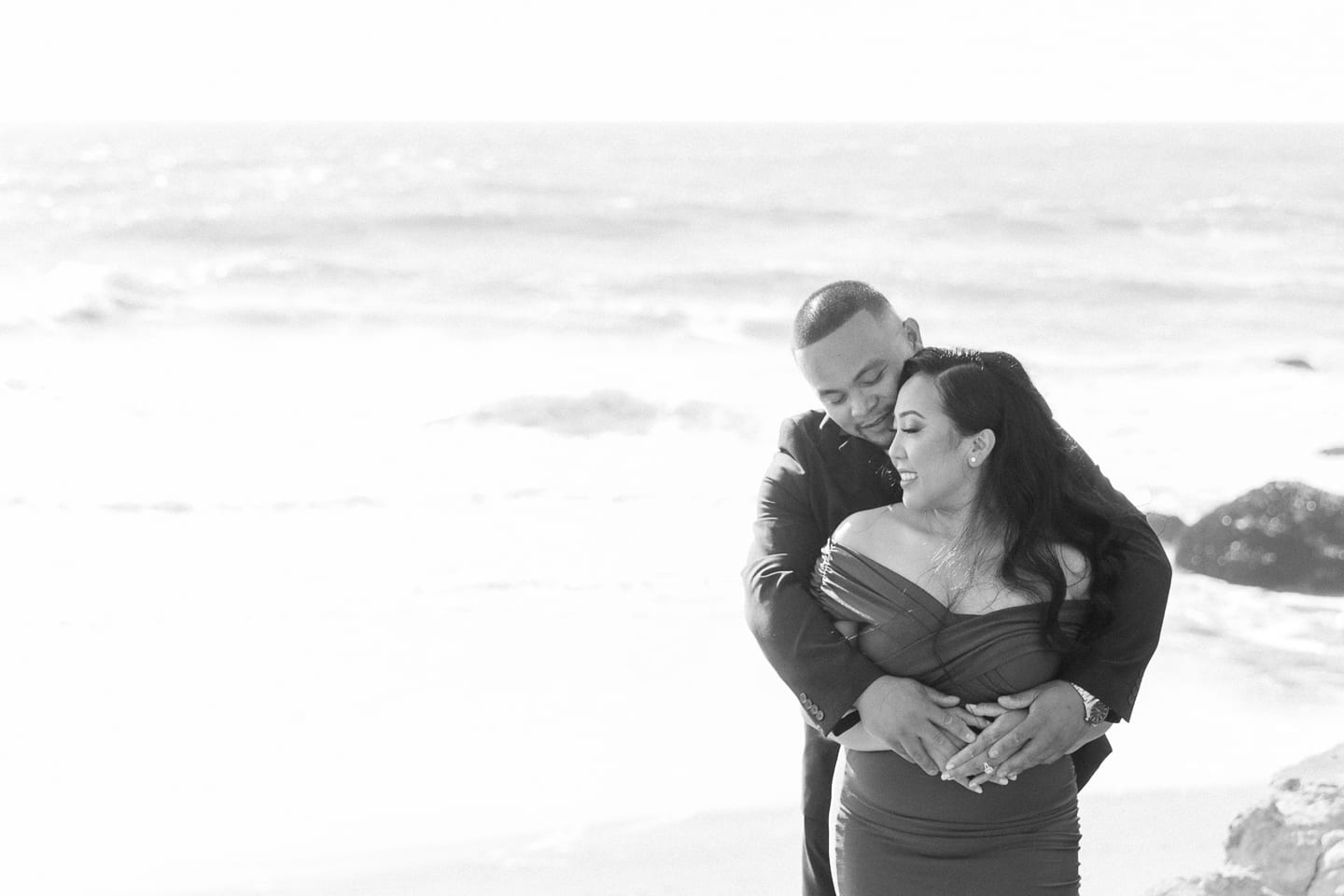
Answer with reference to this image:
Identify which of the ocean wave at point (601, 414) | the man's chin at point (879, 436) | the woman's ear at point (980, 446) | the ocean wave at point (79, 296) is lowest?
the woman's ear at point (980, 446)

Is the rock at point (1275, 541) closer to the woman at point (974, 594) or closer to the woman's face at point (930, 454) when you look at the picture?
the woman at point (974, 594)

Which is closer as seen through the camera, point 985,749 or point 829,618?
point 985,749

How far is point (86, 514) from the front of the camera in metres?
8.89

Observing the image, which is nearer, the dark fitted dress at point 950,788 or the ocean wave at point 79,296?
the dark fitted dress at point 950,788

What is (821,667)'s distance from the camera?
7.47 feet

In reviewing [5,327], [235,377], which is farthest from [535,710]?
[5,327]

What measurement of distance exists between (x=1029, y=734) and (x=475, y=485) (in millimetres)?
8309

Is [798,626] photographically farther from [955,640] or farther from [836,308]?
[836,308]

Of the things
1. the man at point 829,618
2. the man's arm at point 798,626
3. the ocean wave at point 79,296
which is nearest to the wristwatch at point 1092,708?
the man at point 829,618

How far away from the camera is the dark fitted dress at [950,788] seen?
2.23 metres

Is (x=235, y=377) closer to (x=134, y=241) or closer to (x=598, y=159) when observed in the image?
(x=134, y=241)

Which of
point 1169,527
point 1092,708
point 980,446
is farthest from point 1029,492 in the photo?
point 1169,527

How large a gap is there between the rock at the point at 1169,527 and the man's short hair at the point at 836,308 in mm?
5393

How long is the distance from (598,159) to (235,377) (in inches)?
1629
